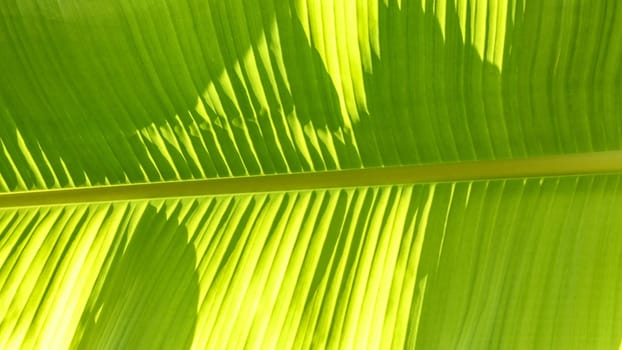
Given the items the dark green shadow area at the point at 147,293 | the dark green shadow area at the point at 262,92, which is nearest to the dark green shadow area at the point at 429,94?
the dark green shadow area at the point at 262,92

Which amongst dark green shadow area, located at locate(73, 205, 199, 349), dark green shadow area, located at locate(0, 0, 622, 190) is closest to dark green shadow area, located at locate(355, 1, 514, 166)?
dark green shadow area, located at locate(0, 0, 622, 190)

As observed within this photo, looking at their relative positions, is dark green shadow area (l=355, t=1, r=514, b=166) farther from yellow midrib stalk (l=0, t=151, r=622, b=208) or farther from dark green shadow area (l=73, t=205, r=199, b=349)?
dark green shadow area (l=73, t=205, r=199, b=349)

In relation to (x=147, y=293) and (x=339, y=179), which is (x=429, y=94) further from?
(x=147, y=293)

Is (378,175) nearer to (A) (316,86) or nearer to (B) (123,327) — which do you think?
(A) (316,86)

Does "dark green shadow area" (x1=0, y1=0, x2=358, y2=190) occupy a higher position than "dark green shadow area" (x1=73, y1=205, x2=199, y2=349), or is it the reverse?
"dark green shadow area" (x1=0, y1=0, x2=358, y2=190)

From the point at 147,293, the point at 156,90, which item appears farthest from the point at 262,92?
the point at 147,293

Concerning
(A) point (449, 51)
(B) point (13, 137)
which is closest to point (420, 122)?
(A) point (449, 51)
